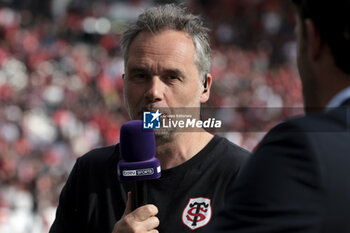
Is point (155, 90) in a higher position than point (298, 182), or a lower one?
higher

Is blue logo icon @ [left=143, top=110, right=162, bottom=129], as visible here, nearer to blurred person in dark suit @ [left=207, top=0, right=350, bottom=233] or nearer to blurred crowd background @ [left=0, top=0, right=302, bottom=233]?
blurred person in dark suit @ [left=207, top=0, right=350, bottom=233]

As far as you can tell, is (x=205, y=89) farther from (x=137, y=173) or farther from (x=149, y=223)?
(x=149, y=223)

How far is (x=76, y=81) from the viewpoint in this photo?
1193cm

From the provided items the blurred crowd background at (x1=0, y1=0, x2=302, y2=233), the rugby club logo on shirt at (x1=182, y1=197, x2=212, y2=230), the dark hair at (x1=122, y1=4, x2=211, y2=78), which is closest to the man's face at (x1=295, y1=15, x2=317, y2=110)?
the rugby club logo on shirt at (x1=182, y1=197, x2=212, y2=230)

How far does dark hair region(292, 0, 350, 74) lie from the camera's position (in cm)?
84

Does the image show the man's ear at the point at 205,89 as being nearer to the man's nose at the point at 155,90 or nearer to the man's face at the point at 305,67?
the man's nose at the point at 155,90

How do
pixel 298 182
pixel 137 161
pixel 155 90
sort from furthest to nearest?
pixel 155 90 < pixel 137 161 < pixel 298 182

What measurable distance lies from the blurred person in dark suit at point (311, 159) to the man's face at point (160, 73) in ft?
3.15

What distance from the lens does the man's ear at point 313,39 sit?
88 cm

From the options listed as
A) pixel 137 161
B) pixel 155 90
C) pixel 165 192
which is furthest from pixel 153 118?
pixel 137 161

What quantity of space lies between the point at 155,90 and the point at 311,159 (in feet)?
3.52

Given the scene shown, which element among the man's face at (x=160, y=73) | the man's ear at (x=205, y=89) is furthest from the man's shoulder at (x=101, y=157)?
the man's ear at (x=205, y=89)

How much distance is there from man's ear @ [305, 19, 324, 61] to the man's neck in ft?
3.31

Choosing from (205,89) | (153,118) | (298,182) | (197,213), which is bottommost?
(197,213)
